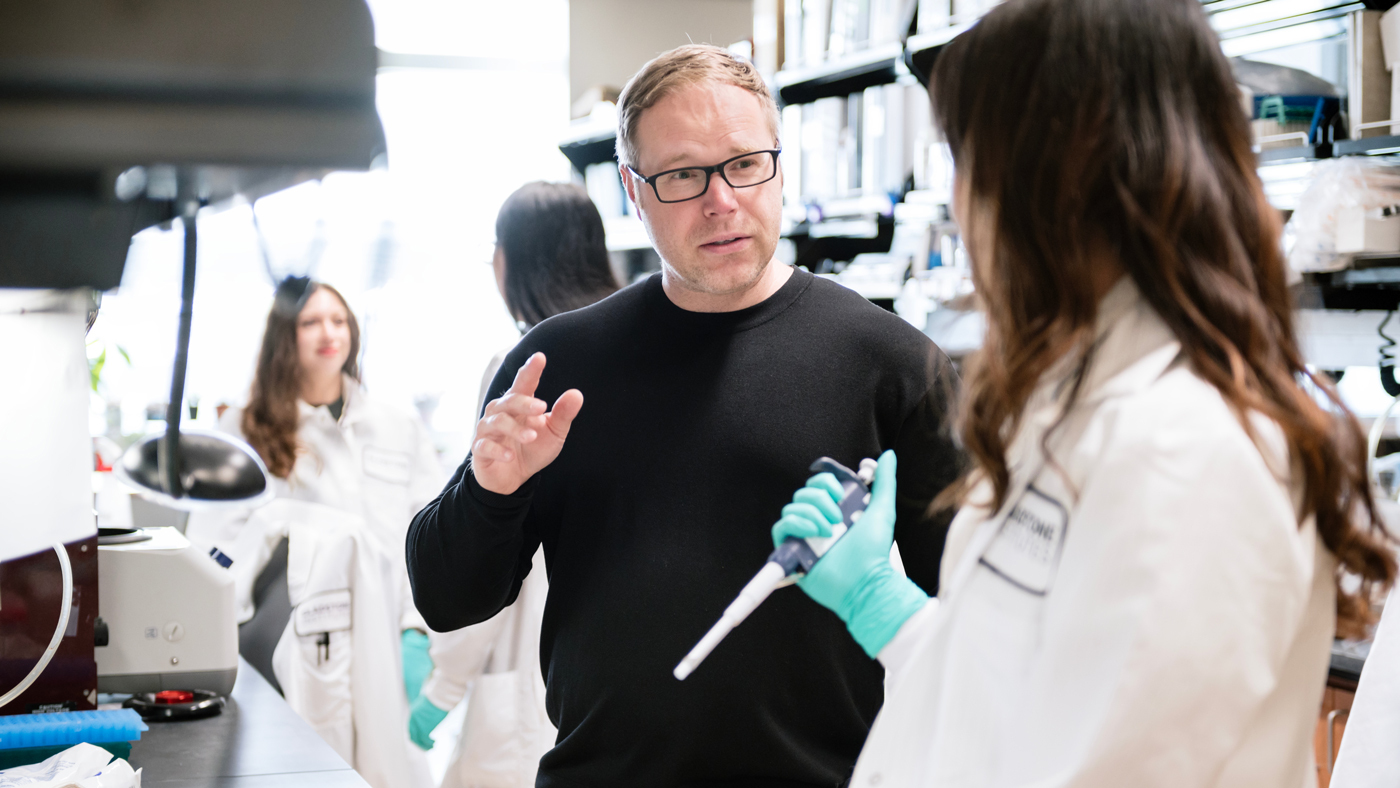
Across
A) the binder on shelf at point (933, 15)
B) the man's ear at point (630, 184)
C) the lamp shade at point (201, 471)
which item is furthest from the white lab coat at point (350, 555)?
the binder on shelf at point (933, 15)

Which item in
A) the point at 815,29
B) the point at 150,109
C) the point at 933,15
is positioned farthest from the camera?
the point at 815,29

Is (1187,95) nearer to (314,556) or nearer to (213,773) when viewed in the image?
(213,773)

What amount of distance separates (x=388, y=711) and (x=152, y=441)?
4.01 feet

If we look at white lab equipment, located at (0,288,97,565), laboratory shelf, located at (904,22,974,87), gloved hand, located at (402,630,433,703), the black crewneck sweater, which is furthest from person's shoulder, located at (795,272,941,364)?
gloved hand, located at (402,630,433,703)

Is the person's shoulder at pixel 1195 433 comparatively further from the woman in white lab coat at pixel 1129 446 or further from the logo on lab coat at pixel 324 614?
the logo on lab coat at pixel 324 614

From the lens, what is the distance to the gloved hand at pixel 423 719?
2398 millimetres

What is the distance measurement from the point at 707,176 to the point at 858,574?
61 cm

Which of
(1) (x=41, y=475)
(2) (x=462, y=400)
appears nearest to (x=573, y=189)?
(1) (x=41, y=475)

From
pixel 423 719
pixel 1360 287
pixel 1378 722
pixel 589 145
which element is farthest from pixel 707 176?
pixel 589 145

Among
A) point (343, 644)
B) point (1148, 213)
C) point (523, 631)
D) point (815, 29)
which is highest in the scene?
point (815, 29)

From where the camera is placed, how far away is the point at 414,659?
9.37ft

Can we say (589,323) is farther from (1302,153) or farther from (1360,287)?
(1360,287)

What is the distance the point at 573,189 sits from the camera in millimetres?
2332

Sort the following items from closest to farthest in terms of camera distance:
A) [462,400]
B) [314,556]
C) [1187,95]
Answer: [1187,95], [314,556], [462,400]
